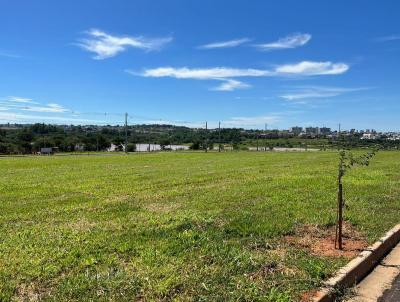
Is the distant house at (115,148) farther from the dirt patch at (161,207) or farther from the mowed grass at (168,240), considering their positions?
the dirt patch at (161,207)

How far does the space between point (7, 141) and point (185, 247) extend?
55781mm

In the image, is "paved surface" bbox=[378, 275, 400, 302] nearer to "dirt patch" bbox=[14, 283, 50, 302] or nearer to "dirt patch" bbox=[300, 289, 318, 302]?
"dirt patch" bbox=[300, 289, 318, 302]

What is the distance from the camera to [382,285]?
5531 millimetres

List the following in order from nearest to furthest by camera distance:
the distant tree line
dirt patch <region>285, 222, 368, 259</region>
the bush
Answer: dirt patch <region>285, 222, 368, 259</region> < the distant tree line < the bush

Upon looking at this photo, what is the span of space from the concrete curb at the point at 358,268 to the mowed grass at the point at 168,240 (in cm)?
17

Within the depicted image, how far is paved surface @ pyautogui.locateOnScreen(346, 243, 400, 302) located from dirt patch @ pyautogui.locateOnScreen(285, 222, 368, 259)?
374 millimetres

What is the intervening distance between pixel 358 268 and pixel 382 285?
1.07 feet

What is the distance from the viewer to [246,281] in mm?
5031

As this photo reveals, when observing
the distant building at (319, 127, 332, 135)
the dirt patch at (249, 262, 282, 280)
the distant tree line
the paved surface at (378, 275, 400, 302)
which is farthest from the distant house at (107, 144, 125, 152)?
the paved surface at (378, 275, 400, 302)

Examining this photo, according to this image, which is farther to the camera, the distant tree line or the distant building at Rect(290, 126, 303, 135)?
the distant building at Rect(290, 126, 303, 135)

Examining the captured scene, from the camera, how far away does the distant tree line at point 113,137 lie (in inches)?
2369

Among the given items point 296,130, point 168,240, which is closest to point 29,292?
point 168,240

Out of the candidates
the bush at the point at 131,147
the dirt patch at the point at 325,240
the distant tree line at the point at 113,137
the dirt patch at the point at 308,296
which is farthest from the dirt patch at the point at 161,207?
the bush at the point at 131,147

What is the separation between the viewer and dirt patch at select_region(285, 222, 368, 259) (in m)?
6.40
